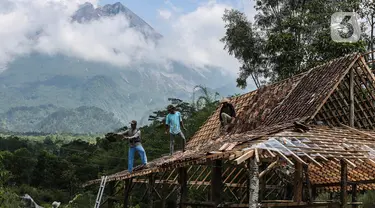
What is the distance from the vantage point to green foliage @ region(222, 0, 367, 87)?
66.1 feet

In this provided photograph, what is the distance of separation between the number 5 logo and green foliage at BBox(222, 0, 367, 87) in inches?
9.6

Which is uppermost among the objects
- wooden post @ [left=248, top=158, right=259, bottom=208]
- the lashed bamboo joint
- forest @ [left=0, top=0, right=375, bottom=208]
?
forest @ [left=0, top=0, right=375, bottom=208]

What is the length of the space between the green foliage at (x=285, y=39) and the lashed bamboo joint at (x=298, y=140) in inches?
233

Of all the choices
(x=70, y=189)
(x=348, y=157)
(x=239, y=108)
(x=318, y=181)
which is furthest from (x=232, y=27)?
(x=70, y=189)

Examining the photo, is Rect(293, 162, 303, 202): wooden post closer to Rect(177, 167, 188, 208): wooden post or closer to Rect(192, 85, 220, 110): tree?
Rect(177, 167, 188, 208): wooden post

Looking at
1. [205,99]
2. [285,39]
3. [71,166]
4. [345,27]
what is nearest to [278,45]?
[285,39]

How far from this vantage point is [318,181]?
1408 centimetres

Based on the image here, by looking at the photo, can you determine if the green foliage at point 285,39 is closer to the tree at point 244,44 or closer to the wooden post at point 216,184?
the tree at point 244,44

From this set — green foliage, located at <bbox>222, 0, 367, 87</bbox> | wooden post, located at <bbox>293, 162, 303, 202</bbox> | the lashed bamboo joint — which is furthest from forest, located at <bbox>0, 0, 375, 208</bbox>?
wooden post, located at <bbox>293, 162, 303, 202</bbox>

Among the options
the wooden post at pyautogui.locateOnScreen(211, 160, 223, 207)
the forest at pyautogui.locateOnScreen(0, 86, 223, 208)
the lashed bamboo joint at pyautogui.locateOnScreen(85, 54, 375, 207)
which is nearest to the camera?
the lashed bamboo joint at pyautogui.locateOnScreen(85, 54, 375, 207)

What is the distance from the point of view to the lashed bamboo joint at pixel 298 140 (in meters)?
7.17

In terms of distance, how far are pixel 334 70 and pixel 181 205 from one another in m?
5.03

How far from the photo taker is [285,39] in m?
20.3

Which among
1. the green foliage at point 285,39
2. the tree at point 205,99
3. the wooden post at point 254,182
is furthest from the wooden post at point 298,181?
the tree at point 205,99
